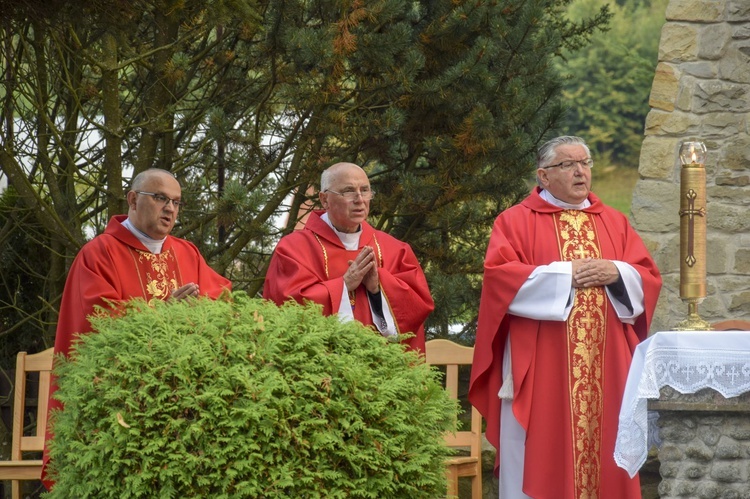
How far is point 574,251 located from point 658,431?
3.95 ft

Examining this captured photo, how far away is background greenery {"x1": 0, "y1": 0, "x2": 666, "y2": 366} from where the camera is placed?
6.55m

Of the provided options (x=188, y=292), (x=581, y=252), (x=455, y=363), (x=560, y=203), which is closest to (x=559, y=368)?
(x=581, y=252)

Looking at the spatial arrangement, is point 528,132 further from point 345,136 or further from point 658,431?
point 658,431

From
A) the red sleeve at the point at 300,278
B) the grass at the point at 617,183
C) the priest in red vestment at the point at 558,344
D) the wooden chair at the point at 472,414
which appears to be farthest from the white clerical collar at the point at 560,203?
the grass at the point at 617,183

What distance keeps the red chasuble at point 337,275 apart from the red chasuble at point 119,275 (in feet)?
1.15

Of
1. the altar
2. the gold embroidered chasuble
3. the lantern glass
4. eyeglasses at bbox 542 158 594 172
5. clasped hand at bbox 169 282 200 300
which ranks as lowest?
the altar

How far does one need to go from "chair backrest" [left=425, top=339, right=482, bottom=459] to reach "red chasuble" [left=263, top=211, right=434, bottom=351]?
0.38 meters

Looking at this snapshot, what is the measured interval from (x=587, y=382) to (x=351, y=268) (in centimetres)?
120

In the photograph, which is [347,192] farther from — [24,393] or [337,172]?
[24,393]

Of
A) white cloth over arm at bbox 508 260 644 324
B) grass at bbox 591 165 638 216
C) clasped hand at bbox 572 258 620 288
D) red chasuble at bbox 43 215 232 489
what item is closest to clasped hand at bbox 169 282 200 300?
red chasuble at bbox 43 215 232 489

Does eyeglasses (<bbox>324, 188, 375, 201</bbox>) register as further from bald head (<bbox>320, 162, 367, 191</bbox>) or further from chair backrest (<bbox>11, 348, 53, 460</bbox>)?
chair backrest (<bbox>11, 348, 53, 460</bbox>)

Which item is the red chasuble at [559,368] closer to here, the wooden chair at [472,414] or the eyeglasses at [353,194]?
the wooden chair at [472,414]

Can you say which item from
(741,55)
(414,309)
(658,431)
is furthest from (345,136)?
(658,431)

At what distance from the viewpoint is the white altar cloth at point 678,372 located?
426 cm
